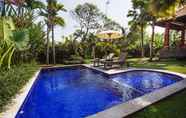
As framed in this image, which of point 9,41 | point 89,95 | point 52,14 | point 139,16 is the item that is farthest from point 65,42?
point 89,95

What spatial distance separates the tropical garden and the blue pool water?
95 cm

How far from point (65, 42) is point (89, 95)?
52.3 feet

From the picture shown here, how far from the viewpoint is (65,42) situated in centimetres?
2564

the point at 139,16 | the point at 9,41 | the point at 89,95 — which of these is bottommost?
the point at 89,95

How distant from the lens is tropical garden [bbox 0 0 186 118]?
312 inches

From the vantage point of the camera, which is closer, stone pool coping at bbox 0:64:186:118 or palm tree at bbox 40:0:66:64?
stone pool coping at bbox 0:64:186:118

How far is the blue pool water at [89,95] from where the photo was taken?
25.9 feet

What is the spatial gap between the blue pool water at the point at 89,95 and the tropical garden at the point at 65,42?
954 mm

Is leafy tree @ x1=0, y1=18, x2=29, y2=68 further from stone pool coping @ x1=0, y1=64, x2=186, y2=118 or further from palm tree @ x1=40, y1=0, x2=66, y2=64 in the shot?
palm tree @ x1=40, y1=0, x2=66, y2=64

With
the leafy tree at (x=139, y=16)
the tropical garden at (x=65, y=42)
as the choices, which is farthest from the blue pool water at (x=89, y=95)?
the leafy tree at (x=139, y=16)

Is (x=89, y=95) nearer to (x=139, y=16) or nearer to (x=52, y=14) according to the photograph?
(x=52, y=14)

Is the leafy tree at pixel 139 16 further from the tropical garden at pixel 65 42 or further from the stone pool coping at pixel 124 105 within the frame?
the stone pool coping at pixel 124 105

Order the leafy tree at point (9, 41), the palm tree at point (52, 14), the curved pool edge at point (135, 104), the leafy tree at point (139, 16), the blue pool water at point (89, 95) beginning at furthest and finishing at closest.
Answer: the leafy tree at point (139, 16) → the palm tree at point (52, 14) → the leafy tree at point (9, 41) → the blue pool water at point (89, 95) → the curved pool edge at point (135, 104)

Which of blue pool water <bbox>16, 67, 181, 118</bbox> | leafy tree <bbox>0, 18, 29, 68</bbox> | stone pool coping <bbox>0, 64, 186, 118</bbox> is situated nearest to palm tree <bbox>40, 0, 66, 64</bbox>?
blue pool water <bbox>16, 67, 181, 118</bbox>
